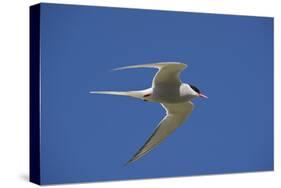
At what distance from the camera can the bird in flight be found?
24.0ft

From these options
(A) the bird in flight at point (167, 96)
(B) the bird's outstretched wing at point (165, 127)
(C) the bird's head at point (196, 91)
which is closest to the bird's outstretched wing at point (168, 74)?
(A) the bird in flight at point (167, 96)

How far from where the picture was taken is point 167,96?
7.57 meters

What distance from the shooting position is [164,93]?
7559 millimetres

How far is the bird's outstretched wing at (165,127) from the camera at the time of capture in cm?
790

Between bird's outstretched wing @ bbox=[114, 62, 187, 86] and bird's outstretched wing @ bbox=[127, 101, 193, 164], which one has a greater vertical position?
bird's outstretched wing @ bbox=[114, 62, 187, 86]

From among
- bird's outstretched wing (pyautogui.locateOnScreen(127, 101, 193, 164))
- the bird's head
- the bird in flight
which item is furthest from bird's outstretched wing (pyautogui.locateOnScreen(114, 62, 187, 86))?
bird's outstretched wing (pyautogui.locateOnScreen(127, 101, 193, 164))

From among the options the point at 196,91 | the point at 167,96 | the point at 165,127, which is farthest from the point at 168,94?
the point at 165,127

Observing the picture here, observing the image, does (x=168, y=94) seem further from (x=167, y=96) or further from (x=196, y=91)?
(x=196, y=91)

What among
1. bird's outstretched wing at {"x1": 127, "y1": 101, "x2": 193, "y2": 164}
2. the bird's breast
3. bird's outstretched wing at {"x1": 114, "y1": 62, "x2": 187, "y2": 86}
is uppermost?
bird's outstretched wing at {"x1": 114, "y1": 62, "x2": 187, "y2": 86}

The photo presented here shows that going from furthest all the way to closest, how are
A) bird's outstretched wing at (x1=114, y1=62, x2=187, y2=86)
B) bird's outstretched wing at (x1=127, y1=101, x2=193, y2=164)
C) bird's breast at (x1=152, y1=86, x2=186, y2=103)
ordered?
bird's outstretched wing at (x1=127, y1=101, x2=193, y2=164)
bird's breast at (x1=152, y1=86, x2=186, y2=103)
bird's outstretched wing at (x1=114, y1=62, x2=187, y2=86)

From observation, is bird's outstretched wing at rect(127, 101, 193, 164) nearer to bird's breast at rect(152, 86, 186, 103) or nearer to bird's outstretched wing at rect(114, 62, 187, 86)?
bird's breast at rect(152, 86, 186, 103)

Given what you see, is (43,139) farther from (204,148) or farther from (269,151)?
(269,151)

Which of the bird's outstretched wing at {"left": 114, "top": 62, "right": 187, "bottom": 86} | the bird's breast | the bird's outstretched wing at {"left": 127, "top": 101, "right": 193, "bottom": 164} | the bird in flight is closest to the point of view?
the bird's outstretched wing at {"left": 114, "top": 62, "right": 187, "bottom": 86}

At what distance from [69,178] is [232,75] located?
227 centimetres
